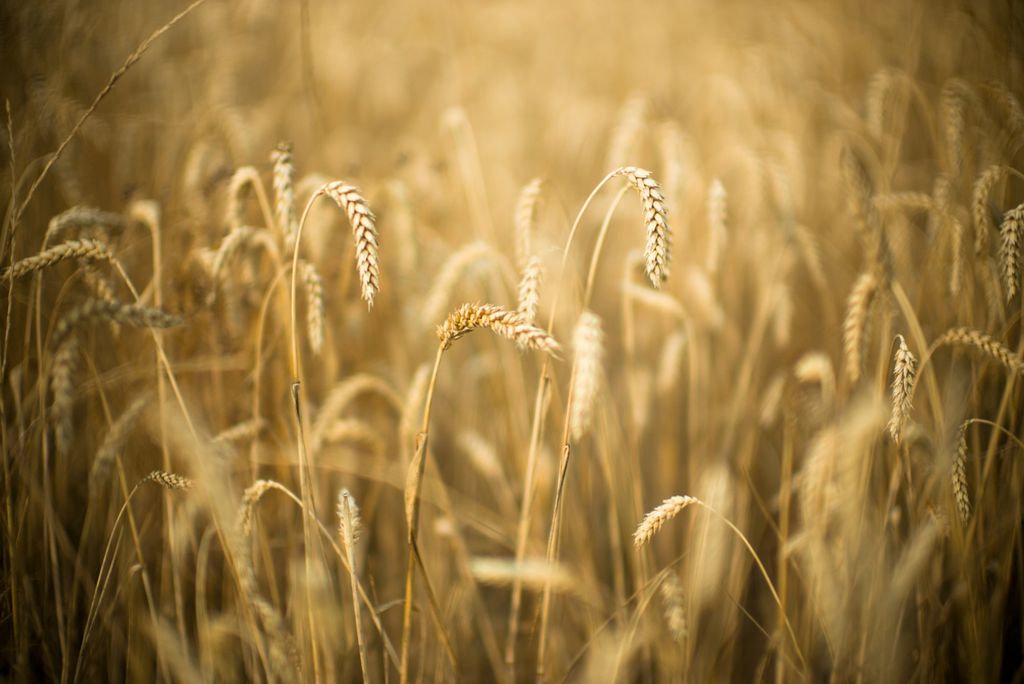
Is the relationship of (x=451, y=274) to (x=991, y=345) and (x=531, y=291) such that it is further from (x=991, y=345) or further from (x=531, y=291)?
(x=991, y=345)

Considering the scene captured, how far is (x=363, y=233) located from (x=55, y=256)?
0.67 metres

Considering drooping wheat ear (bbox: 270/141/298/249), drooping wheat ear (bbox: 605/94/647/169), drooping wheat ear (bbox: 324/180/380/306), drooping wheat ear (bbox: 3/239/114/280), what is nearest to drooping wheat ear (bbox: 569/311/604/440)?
drooping wheat ear (bbox: 324/180/380/306)

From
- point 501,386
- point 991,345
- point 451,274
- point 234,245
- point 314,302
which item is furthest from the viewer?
point 501,386

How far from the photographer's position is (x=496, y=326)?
893mm

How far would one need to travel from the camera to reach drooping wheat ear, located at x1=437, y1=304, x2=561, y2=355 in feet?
2.78

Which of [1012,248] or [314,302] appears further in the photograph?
[314,302]

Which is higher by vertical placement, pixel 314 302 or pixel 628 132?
pixel 628 132

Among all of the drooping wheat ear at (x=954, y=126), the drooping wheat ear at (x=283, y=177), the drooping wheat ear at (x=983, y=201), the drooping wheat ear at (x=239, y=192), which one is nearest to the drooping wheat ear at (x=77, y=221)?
the drooping wheat ear at (x=239, y=192)

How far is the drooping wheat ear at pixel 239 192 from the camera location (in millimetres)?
1314

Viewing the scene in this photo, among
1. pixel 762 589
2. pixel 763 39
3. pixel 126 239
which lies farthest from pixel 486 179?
pixel 763 39

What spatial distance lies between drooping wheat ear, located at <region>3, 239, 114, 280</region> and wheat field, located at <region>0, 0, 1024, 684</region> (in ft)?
0.04

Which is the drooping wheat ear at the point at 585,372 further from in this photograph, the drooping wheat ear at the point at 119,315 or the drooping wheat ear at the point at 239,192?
the drooping wheat ear at the point at 239,192

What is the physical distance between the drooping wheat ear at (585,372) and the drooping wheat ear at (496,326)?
0.36 ft

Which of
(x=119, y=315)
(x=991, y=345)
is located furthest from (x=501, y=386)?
(x=991, y=345)
